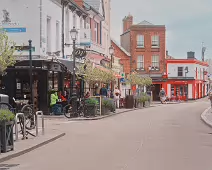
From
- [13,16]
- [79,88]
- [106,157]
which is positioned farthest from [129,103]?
[106,157]

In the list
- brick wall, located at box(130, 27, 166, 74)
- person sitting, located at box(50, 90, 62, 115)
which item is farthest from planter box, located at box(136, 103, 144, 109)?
brick wall, located at box(130, 27, 166, 74)

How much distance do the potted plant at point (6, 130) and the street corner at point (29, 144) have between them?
18 cm

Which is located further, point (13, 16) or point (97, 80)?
point (97, 80)

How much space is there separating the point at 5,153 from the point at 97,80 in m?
23.7

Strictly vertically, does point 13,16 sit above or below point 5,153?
above

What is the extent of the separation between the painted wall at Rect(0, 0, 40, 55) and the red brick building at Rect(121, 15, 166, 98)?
148ft

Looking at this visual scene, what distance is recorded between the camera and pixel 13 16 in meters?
29.0

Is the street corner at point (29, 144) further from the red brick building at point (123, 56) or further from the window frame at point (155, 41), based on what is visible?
the window frame at point (155, 41)

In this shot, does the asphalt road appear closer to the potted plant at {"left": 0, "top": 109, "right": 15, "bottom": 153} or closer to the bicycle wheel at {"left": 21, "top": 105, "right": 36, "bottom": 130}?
the potted plant at {"left": 0, "top": 109, "right": 15, "bottom": 153}

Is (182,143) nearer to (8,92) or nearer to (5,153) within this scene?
(5,153)

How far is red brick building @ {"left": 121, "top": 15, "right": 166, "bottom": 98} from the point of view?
73500 millimetres

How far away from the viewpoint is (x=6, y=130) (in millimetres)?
12523

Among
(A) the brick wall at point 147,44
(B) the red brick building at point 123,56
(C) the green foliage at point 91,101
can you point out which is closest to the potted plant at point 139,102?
(C) the green foliage at point 91,101

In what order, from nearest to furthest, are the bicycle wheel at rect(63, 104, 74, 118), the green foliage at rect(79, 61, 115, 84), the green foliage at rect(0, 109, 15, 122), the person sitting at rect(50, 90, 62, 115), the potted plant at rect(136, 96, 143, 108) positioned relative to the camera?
the green foliage at rect(0, 109, 15, 122)
the bicycle wheel at rect(63, 104, 74, 118)
the person sitting at rect(50, 90, 62, 115)
the green foliage at rect(79, 61, 115, 84)
the potted plant at rect(136, 96, 143, 108)
